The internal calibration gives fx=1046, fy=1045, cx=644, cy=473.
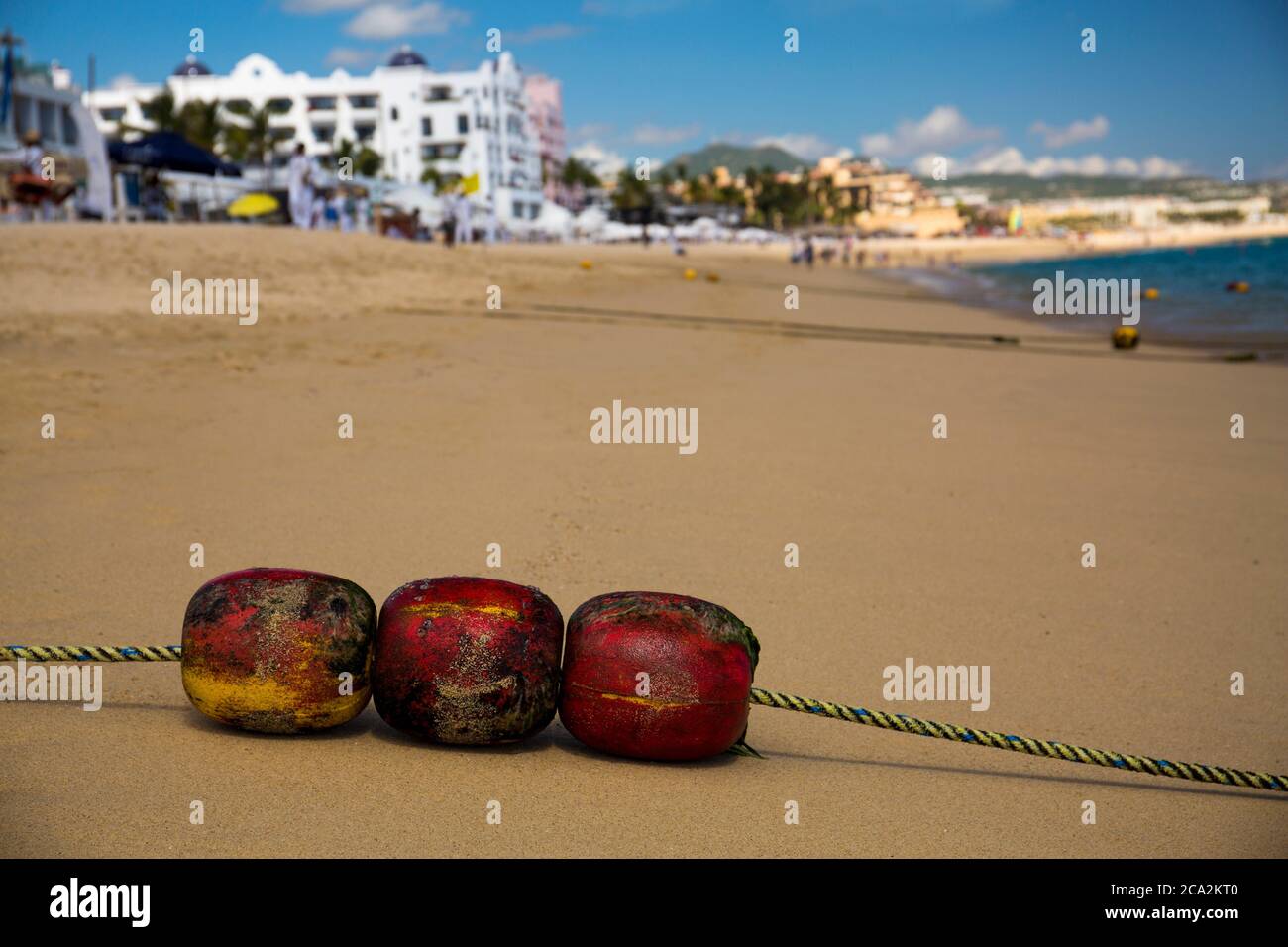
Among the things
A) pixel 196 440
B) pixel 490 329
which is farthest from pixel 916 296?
pixel 196 440

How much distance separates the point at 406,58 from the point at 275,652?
99593 mm

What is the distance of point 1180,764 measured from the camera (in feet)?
9.75

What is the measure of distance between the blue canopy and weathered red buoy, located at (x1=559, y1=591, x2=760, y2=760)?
2819cm

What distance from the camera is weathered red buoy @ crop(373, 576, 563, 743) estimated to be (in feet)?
9.73

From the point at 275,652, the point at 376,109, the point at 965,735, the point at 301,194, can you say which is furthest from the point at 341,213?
the point at 376,109

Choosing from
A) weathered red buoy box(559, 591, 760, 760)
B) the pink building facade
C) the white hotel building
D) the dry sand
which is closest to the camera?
the dry sand

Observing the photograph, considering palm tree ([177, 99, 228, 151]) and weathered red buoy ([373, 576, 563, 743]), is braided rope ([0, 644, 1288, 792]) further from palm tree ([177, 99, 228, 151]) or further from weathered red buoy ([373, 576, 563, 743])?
palm tree ([177, 99, 228, 151])

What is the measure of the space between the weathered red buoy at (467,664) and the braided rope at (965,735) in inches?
25.1

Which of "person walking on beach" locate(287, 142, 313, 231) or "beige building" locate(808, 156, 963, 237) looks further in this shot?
"beige building" locate(808, 156, 963, 237)

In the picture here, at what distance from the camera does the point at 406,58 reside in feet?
305

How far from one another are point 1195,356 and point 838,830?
13226mm

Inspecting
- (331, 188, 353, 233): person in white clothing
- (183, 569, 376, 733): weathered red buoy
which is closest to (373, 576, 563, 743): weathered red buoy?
(183, 569, 376, 733): weathered red buoy
